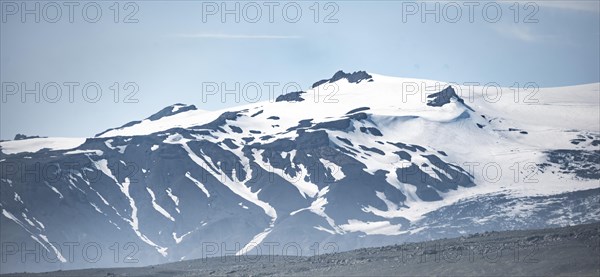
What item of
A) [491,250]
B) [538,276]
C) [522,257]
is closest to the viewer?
[538,276]

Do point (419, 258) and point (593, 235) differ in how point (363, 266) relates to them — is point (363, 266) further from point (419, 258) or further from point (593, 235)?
point (593, 235)

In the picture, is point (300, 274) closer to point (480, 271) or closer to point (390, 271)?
point (390, 271)

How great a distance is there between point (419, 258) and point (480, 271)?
20.8 metres

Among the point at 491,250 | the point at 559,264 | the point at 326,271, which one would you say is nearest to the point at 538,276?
the point at 559,264

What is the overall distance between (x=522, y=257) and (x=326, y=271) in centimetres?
3404

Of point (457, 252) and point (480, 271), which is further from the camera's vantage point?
point (457, 252)

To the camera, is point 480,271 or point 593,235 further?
point 593,235

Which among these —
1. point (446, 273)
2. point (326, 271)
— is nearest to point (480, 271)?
point (446, 273)

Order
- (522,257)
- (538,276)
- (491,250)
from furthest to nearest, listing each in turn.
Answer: (491,250), (522,257), (538,276)

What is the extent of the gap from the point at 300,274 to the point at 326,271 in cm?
442

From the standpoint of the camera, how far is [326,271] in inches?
7776

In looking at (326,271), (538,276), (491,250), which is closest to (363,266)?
(326,271)

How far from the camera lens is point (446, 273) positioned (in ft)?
584

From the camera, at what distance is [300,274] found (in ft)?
650
